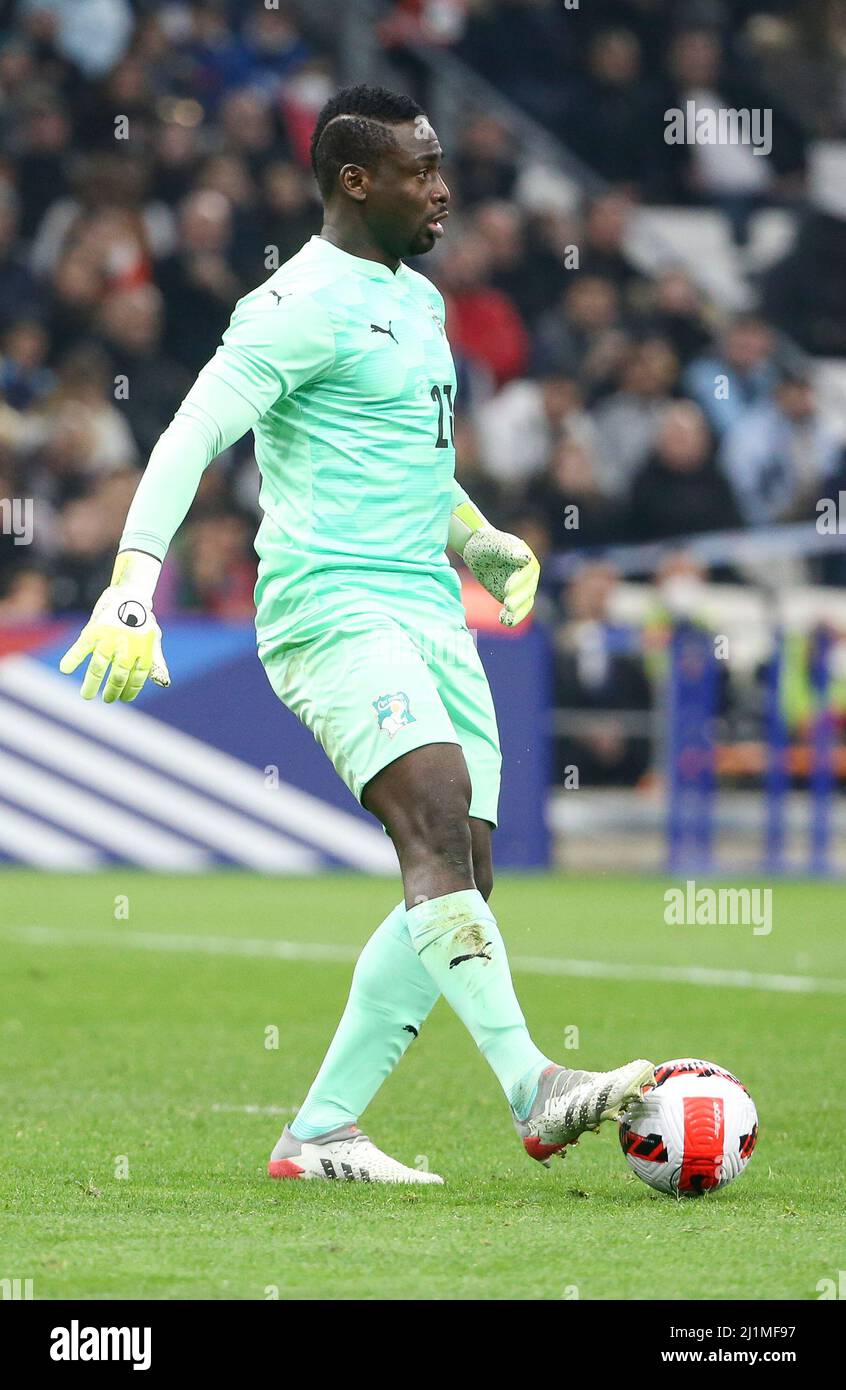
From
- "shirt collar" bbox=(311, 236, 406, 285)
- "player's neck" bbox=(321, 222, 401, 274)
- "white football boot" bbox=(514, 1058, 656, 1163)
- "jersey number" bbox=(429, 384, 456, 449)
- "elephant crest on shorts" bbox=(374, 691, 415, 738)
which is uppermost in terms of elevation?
"player's neck" bbox=(321, 222, 401, 274)

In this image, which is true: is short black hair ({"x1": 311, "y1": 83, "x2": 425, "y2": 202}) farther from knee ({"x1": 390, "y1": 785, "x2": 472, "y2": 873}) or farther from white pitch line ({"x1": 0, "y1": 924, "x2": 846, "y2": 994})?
white pitch line ({"x1": 0, "y1": 924, "x2": 846, "y2": 994})

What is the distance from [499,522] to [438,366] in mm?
10121

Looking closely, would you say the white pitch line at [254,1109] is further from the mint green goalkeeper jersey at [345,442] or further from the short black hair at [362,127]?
the short black hair at [362,127]

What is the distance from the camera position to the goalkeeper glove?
4.29 metres

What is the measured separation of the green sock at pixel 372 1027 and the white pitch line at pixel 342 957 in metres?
3.69

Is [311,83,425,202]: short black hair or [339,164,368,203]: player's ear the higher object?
[311,83,425,202]: short black hair

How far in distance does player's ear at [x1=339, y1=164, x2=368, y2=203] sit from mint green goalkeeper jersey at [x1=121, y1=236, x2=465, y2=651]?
0.13m

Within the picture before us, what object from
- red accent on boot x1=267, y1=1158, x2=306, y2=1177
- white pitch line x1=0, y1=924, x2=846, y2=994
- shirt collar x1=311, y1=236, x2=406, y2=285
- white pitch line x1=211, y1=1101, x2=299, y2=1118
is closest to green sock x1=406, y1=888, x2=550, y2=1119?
red accent on boot x1=267, y1=1158, x2=306, y2=1177

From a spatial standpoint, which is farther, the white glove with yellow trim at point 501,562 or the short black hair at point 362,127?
the white glove with yellow trim at point 501,562

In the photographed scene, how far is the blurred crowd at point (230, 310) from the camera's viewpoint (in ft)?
47.2

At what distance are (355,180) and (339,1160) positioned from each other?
213 centimetres

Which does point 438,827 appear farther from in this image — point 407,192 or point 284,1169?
point 407,192

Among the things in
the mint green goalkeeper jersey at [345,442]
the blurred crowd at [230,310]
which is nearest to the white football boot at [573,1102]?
the mint green goalkeeper jersey at [345,442]

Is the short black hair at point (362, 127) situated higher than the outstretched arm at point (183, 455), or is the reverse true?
the short black hair at point (362, 127)
